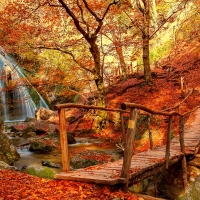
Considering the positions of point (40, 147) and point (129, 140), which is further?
point (40, 147)

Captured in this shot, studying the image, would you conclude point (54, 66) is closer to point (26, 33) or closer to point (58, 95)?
point (58, 95)

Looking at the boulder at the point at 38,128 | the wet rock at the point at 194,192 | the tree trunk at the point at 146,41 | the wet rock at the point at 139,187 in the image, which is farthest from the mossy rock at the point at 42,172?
the tree trunk at the point at 146,41

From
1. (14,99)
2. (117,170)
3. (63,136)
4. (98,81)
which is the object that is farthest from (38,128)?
(117,170)

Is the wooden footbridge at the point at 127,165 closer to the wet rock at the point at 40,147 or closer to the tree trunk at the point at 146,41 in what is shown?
the wet rock at the point at 40,147

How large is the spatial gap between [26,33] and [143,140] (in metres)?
11.9

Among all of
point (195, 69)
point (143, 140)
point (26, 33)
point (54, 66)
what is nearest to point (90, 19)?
point (26, 33)

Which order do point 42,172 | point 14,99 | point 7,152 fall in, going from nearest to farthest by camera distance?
point 42,172
point 7,152
point 14,99

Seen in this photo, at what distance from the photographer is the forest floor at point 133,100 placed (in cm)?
446

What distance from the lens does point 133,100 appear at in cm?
1723

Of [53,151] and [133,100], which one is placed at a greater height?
[133,100]

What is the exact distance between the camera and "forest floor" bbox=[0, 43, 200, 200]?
446 cm

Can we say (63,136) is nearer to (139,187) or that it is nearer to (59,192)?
(59,192)

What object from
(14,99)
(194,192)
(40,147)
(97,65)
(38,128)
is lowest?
(40,147)

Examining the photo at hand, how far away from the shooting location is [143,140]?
1237cm
